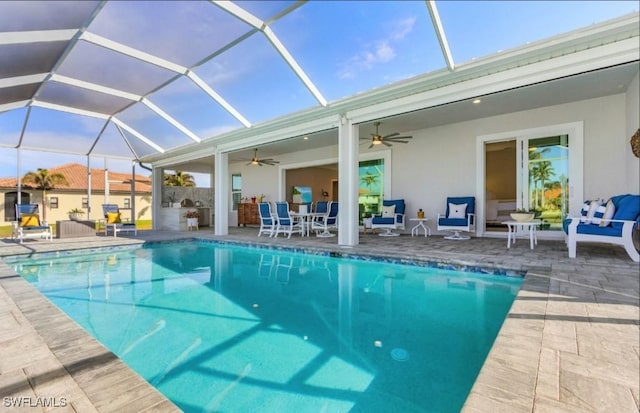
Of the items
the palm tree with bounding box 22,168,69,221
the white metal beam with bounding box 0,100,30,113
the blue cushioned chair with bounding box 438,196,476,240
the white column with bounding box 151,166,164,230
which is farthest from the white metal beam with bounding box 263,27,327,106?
the palm tree with bounding box 22,168,69,221

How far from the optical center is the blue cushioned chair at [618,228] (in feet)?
13.4

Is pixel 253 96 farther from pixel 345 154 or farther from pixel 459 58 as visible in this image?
pixel 459 58

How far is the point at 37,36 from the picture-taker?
14.1ft

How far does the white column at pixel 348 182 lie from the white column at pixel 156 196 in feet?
28.6

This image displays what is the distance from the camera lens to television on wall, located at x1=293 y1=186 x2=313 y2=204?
13273mm

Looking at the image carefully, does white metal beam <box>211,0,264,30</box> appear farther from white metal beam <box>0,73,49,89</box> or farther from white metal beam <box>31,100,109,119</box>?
white metal beam <box>31,100,109,119</box>

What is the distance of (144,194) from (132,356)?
19877mm

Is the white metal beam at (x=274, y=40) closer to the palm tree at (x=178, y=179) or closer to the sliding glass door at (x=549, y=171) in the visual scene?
the sliding glass door at (x=549, y=171)

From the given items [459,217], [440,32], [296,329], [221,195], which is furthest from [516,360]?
[221,195]

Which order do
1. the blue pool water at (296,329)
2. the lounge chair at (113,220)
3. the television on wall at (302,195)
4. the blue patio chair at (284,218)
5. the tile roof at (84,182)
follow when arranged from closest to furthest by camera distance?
the blue pool water at (296,329), the blue patio chair at (284,218), the lounge chair at (113,220), the television on wall at (302,195), the tile roof at (84,182)

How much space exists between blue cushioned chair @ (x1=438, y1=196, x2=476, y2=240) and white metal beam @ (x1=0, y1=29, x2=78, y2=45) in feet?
24.7

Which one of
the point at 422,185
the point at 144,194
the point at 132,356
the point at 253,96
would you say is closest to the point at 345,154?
the point at 253,96

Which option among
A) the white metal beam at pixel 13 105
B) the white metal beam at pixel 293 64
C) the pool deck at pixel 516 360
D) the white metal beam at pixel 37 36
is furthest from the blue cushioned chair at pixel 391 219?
the white metal beam at pixel 13 105

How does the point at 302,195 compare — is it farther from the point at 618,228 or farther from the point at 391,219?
the point at 618,228
